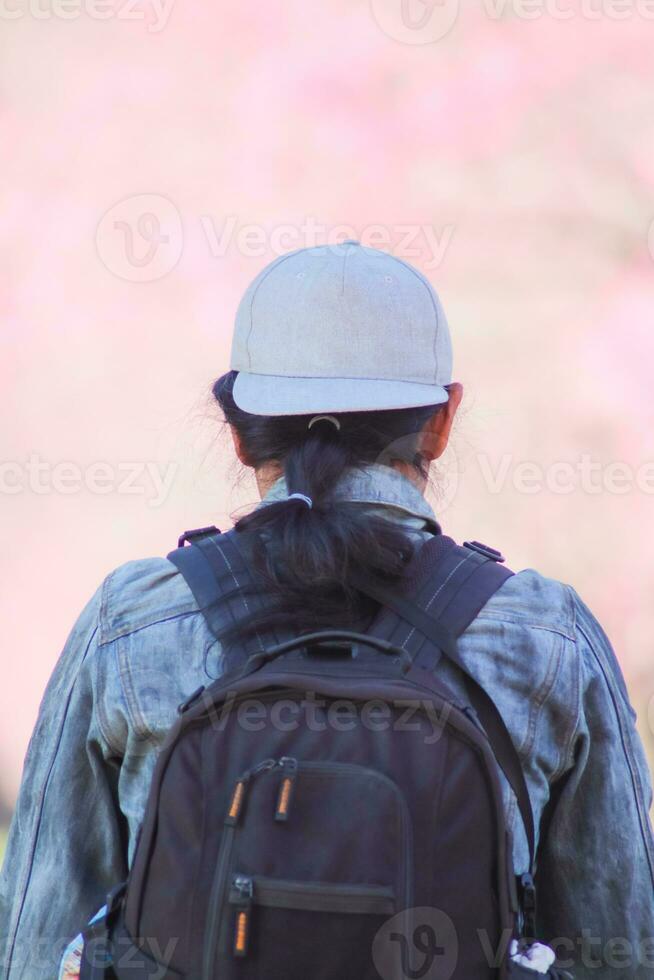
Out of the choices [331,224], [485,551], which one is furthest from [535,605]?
[331,224]

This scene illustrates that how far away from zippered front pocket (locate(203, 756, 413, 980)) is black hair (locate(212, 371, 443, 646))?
0.18 m

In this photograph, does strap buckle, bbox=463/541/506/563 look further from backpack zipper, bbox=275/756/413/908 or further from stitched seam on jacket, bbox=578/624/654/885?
backpack zipper, bbox=275/756/413/908

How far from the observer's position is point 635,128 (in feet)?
10.8

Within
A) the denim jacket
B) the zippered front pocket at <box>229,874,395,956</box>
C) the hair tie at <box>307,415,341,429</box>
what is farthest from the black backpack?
the hair tie at <box>307,415,341,429</box>

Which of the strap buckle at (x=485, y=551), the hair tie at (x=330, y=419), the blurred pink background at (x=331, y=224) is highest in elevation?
the blurred pink background at (x=331, y=224)

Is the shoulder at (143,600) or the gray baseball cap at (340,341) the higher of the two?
the gray baseball cap at (340,341)

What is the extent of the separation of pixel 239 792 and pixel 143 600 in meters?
0.29

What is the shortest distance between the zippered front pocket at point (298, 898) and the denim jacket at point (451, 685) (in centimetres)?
23

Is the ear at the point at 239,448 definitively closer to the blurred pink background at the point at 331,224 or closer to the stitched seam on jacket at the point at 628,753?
the stitched seam on jacket at the point at 628,753

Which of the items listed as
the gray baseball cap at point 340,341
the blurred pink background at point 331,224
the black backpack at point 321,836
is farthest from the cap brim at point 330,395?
the blurred pink background at point 331,224

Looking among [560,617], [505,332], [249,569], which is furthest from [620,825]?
[505,332]

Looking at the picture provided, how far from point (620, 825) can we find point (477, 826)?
0.28m

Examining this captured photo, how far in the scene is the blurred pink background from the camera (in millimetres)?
3273

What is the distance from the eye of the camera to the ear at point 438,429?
4.79 ft
